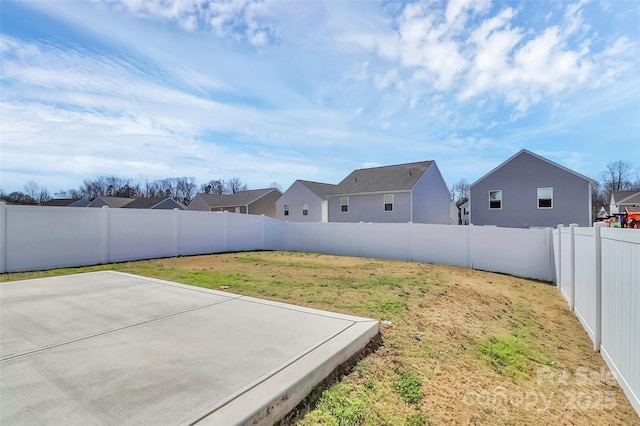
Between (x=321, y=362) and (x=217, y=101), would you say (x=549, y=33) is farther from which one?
(x=217, y=101)

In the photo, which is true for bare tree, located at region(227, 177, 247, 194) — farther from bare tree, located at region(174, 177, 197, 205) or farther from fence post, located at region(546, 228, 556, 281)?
fence post, located at region(546, 228, 556, 281)

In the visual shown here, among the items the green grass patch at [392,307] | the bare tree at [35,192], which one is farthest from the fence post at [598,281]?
the bare tree at [35,192]

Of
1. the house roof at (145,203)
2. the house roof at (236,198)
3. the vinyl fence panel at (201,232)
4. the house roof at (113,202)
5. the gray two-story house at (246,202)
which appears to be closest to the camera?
the vinyl fence panel at (201,232)

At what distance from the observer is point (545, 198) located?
17156 millimetres

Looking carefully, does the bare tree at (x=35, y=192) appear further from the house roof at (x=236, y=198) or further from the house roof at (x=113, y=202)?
the house roof at (x=236, y=198)

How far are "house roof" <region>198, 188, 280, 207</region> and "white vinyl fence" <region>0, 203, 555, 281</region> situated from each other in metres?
20.1

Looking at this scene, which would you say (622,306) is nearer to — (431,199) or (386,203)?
(386,203)

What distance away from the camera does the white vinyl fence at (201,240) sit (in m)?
9.15

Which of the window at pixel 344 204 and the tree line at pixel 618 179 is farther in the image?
the tree line at pixel 618 179

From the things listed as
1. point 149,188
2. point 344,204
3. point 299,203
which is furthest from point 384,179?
point 149,188

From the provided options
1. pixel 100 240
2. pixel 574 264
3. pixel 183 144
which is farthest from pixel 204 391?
pixel 183 144

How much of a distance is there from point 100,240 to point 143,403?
413 inches

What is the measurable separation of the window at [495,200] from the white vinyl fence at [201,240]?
8667 millimetres

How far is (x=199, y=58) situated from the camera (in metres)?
9.34
